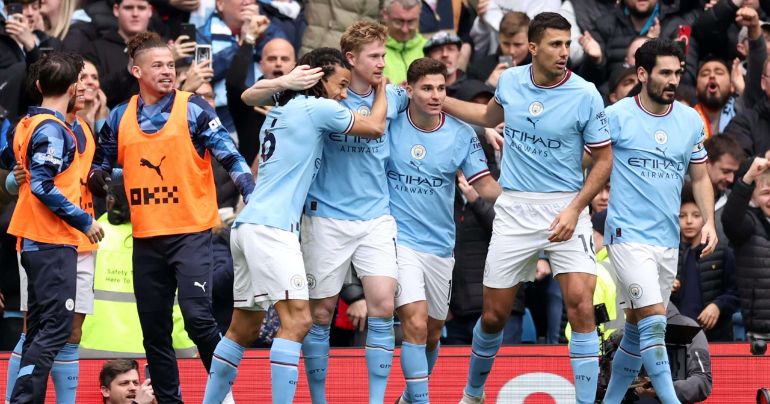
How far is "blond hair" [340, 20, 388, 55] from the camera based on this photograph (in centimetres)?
1066

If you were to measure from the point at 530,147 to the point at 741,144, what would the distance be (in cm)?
470

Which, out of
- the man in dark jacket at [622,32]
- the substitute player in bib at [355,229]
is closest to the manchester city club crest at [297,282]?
the substitute player in bib at [355,229]

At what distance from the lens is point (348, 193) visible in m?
10.6

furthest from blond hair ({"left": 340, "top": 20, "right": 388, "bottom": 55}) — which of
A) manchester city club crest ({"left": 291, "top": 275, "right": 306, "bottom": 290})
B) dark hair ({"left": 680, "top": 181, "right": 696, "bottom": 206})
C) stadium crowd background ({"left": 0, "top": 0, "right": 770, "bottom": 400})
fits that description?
dark hair ({"left": 680, "top": 181, "right": 696, "bottom": 206})

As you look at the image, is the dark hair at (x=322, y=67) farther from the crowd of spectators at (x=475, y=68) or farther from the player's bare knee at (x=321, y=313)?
the crowd of spectators at (x=475, y=68)

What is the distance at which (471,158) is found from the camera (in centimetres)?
1120

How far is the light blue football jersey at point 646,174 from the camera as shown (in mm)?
10969

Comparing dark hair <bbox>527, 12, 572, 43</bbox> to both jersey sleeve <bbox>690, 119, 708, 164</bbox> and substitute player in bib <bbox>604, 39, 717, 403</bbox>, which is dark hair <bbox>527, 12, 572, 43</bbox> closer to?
substitute player in bib <bbox>604, 39, 717, 403</bbox>

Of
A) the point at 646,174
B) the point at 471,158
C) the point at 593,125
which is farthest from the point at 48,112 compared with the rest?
the point at 646,174

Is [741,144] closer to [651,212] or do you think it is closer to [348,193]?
[651,212]

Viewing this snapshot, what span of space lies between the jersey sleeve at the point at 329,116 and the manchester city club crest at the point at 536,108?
1.39 meters

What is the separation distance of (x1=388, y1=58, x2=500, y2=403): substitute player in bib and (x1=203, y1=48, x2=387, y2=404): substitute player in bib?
0.69 meters

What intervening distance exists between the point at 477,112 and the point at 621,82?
412cm

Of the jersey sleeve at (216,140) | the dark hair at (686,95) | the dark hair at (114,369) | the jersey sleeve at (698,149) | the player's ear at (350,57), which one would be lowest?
the dark hair at (114,369)
